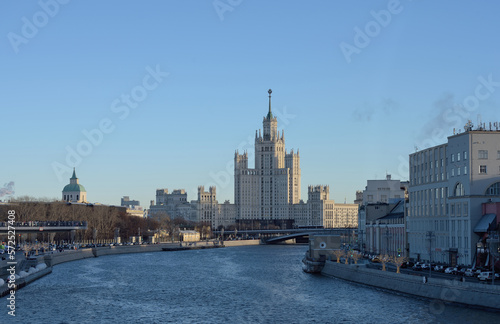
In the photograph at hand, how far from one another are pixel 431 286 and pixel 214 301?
67.9ft

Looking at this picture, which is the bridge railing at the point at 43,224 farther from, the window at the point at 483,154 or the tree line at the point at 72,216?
the window at the point at 483,154

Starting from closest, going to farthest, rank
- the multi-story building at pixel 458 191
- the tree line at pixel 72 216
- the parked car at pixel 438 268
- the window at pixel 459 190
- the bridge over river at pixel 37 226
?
the parked car at pixel 438 268 → the multi-story building at pixel 458 191 → the window at pixel 459 190 → the bridge over river at pixel 37 226 → the tree line at pixel 72 216

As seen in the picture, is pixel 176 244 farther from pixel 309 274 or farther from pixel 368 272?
pixel 368 272

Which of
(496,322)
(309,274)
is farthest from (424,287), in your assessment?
(309,274)

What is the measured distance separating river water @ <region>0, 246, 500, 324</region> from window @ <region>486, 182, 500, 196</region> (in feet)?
57.5

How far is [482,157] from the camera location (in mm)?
79312

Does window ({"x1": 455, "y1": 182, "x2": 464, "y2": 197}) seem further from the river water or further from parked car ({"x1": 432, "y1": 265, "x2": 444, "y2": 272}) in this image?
the river water

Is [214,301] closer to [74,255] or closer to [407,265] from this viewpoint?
[407,265]

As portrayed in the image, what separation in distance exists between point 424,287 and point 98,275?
48.1 metres

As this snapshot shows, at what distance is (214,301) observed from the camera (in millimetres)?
69000

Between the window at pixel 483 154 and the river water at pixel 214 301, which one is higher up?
the window at pixel 483 154

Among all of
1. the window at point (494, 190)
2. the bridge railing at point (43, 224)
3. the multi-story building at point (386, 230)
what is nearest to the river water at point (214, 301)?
the window at point (494, 190)

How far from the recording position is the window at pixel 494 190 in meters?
78.6

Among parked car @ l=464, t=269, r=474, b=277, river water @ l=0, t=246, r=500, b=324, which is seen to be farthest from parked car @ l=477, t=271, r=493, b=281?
river water @ l=0, t=246, r=500, b=324
